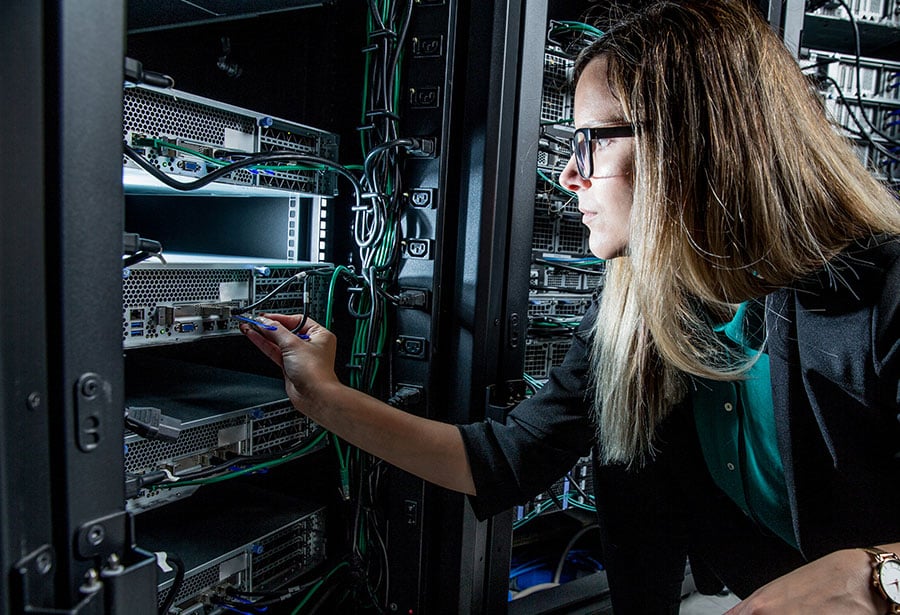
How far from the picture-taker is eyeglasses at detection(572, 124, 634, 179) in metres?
0.89

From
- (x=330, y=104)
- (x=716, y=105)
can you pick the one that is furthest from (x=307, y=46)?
(x=716, y=105)

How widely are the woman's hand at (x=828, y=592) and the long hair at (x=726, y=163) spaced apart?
298mm

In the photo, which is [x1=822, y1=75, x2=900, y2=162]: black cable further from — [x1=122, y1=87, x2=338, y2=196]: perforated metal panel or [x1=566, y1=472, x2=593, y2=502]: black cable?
[x1=122, y1=87, x2=338, y2=196]: perforated metal panel

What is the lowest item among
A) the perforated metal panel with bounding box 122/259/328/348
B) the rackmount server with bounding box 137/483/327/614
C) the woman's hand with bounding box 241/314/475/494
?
the rackmount server with bounding box 137/483/327/614

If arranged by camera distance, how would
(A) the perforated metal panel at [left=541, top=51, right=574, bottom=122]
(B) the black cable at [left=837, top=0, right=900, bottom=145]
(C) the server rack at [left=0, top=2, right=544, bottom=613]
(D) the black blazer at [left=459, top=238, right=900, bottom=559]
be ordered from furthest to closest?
(B) the black cable at [left=837, top=0, right=900, bottom=145]
(A) the perforated metal panel at [left=541, top=51, right=574, bottom=122]
(D) the black blazer at [left=459, top=238, right=900, bottom=559]
(C) the server rack at [left=0, top=2, right=544, bottom=613]

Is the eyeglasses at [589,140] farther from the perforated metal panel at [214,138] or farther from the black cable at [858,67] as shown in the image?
the black cable at [858,67]

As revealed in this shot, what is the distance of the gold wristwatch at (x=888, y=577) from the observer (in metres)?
0.66

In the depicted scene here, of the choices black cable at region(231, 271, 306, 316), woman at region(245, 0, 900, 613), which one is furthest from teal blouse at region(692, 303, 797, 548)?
black cable at region(231, 271, 306, 316)

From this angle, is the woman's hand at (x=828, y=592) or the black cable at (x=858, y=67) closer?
the woman's hand at (x=828, y=592)

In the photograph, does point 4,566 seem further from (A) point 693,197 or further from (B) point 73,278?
(A) point 693,197

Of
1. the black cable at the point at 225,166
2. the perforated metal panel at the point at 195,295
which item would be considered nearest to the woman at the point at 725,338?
the perforated metal panel at the point at 195,295

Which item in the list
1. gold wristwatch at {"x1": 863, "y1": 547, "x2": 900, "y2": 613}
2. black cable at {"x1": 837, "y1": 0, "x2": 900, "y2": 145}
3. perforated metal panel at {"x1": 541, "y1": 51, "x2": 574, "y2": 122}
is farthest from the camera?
black cable at {"x1": 837, "y1": 0, "x2": 900, "y2": 145}

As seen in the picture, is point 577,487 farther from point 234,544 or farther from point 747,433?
point 234,544

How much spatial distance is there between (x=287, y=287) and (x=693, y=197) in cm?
72
